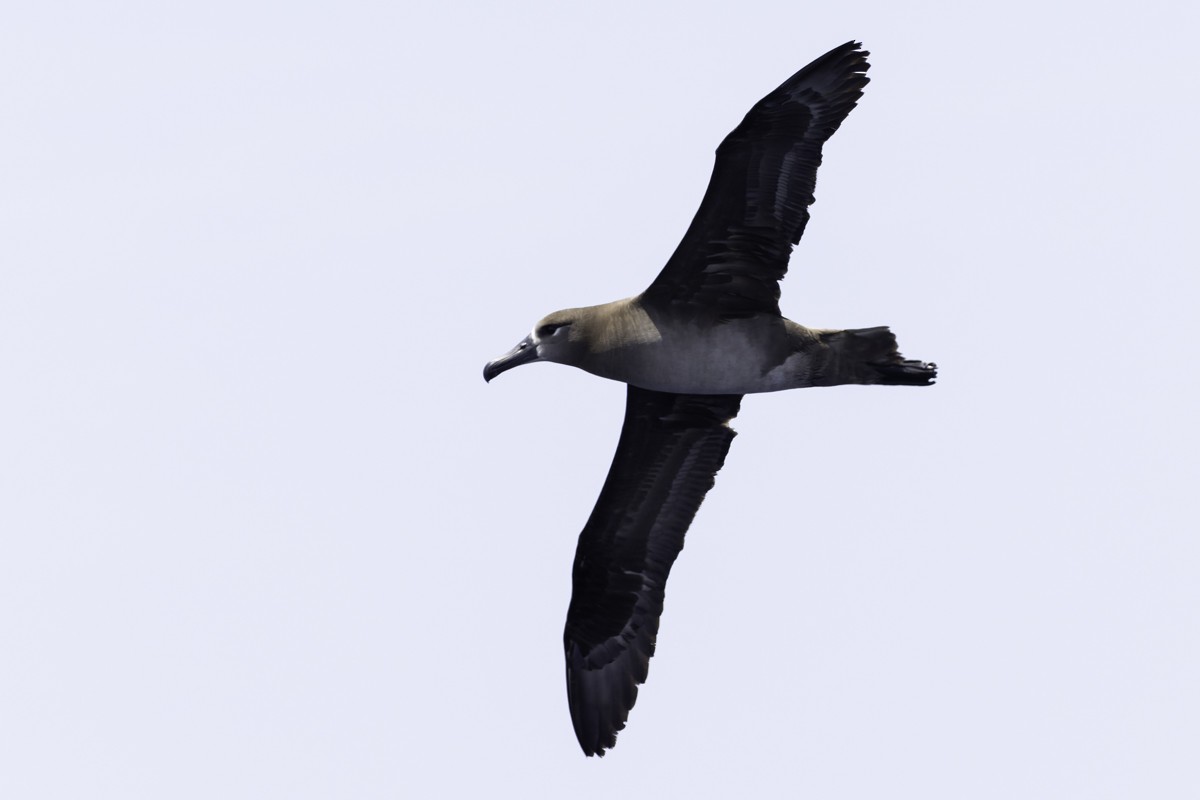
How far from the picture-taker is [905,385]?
14.8m

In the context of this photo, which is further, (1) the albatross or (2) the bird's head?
(2) the bird's head

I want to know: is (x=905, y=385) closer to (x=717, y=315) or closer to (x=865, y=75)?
(x=717, y=315)

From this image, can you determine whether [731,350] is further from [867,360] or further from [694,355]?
[867,360]

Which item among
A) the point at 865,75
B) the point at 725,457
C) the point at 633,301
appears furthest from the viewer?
the point at 725,457

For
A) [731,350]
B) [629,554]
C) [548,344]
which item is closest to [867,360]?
[731,350]

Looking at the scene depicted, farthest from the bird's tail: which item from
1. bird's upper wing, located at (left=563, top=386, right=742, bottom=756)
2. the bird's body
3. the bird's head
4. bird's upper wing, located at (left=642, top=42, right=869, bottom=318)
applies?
the bird's head

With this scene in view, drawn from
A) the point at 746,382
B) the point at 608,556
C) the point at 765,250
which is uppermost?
the point at 765,250

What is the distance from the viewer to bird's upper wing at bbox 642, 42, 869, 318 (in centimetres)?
1387

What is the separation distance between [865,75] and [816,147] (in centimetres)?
65

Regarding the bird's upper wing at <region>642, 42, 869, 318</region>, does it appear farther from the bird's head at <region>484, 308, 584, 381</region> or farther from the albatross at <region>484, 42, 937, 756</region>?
the bird's head at <region>484, 308, 584, 381</region>

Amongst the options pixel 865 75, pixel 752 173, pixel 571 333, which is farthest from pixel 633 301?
pixel 865 75

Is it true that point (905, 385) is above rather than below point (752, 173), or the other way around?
below

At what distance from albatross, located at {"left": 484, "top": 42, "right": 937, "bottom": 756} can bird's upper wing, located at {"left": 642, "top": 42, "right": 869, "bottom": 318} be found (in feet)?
0.04

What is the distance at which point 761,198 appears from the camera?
14.2 m
